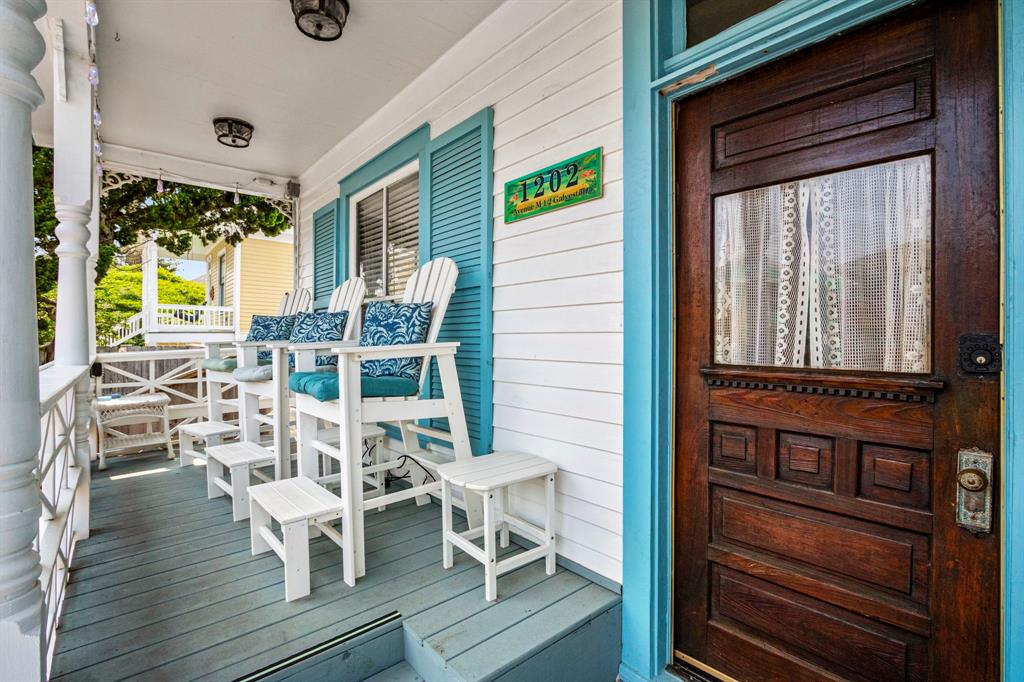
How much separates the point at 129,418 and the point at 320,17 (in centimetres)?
360

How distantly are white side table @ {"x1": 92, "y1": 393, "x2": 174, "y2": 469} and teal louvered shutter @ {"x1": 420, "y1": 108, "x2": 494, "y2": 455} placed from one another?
282 centimetres

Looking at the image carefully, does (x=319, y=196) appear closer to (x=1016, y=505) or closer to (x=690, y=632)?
(x=690, y=632)

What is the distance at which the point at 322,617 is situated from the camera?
1736 millimetres

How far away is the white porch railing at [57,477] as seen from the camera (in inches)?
52.5

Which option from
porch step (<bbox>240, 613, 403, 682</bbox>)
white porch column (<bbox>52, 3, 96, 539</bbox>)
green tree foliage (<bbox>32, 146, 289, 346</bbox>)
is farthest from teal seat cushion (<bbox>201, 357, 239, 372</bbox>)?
green tree foliage (<bbox>32, 146, 289, 346</bbox>)

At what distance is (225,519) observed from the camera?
2736 mm

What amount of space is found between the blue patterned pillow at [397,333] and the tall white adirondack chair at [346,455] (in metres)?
0.06

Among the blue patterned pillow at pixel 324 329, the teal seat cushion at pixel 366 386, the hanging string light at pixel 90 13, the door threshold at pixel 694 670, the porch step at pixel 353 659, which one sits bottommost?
the door threshold at pixel 694 670

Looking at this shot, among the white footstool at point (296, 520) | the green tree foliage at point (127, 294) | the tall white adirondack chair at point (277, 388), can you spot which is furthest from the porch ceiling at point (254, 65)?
the green tree foliage at point (127, 294)

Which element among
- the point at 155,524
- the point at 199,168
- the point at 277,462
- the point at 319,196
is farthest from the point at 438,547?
the point at 199,168

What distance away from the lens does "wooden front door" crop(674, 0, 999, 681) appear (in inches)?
47.8

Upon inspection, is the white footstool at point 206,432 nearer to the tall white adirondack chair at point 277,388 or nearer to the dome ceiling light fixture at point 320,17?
the tall white adirondack chair at point 277,388

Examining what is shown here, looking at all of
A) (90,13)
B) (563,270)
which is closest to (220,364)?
(90,13)

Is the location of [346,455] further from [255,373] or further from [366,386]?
[255,373]
